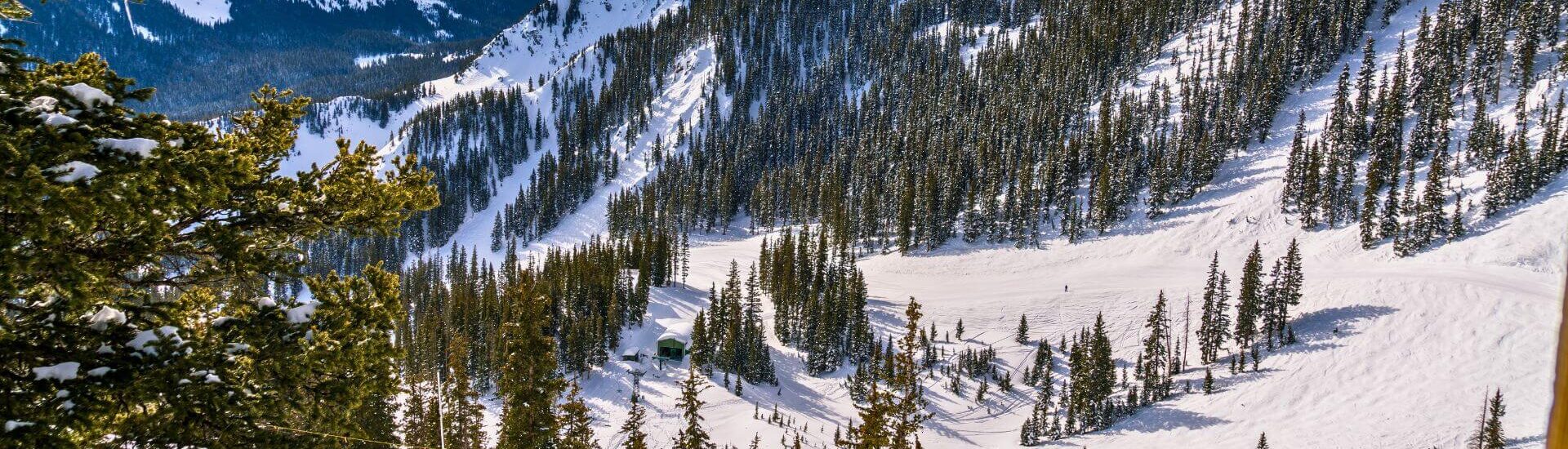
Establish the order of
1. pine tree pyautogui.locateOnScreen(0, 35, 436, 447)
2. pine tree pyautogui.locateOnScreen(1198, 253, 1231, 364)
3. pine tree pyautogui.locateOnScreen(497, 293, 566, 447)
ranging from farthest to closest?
pine tree pyautogui.locateOnScreen(1198, 253, 1231, 364), pine tree pyautogui.locateOnScreen(497, 293, 566, 447), pine tree pyautogui.locateOnScreen(0, 35, 436, 447)

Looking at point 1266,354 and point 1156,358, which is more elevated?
point 1266,354

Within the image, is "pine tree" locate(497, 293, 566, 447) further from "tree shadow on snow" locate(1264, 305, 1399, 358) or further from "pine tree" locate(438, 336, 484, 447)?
"tree shadow on snow" locate(1264, 305, 1399, 358)

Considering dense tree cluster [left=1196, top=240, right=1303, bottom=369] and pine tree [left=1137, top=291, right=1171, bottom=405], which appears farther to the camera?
dense tree cluster [left=1196, top=240, right=1303, bottom=369]

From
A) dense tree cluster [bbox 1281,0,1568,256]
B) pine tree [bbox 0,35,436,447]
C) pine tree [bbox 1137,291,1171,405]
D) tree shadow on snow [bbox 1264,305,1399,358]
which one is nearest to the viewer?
pine tree [bbox 0,35,436,447]

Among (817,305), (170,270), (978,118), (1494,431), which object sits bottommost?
(817,305)

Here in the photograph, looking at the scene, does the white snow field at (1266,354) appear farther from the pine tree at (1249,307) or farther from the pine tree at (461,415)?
the pine tree at (461,415)

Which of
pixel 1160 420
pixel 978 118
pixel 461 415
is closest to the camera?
pixel 461 415

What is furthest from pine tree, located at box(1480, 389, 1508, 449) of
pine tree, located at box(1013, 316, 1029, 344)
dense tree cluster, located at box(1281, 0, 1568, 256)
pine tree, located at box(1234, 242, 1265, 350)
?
pine tree, located at box(1013, 316, 1029, 344)

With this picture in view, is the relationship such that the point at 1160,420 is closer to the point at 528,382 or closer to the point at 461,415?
the point at 461,415

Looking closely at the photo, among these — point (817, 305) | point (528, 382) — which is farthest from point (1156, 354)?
point (528, 382)
